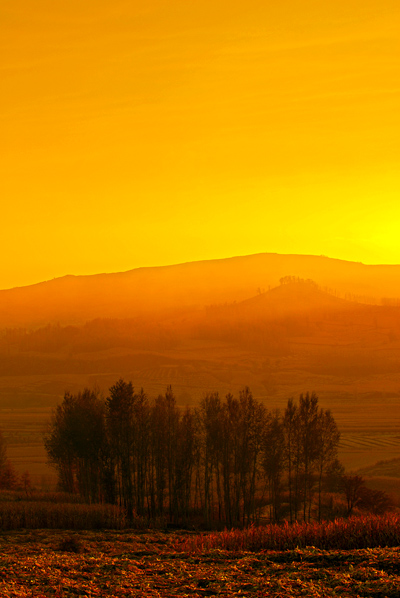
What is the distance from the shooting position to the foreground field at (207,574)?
1322cm

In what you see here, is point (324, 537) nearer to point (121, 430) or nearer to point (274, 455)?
point (274, 455)

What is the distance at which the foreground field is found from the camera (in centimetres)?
1322

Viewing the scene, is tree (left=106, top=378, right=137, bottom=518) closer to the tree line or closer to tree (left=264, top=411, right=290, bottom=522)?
the tree line

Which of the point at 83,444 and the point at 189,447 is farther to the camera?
the point at 189,447

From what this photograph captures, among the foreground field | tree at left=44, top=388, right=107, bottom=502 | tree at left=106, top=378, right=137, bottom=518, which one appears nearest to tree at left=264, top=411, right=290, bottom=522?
tree at left=106, top=378, right=137, bottom=518

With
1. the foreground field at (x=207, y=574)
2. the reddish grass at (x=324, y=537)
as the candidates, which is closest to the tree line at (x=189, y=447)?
the reddish grass at (x=324, y=537)

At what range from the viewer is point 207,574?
49.8 ft

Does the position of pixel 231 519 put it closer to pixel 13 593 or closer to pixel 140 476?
pixel 140 476

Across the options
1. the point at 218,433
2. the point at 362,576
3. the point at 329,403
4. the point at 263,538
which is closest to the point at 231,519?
the point at 218,433

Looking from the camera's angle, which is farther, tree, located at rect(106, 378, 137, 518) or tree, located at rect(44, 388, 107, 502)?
tree, located at rect(44, 388, 107, 502)

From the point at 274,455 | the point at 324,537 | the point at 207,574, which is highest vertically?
the point at 207,574

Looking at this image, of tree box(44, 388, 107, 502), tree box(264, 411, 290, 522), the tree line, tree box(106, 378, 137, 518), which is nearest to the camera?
tree box(264, 411, 290, 522)

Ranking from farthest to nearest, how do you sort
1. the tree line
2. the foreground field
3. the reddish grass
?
the tree line, the reddish grass, the foreground field

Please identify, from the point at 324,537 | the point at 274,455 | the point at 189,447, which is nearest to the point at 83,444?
the point at 189,447
